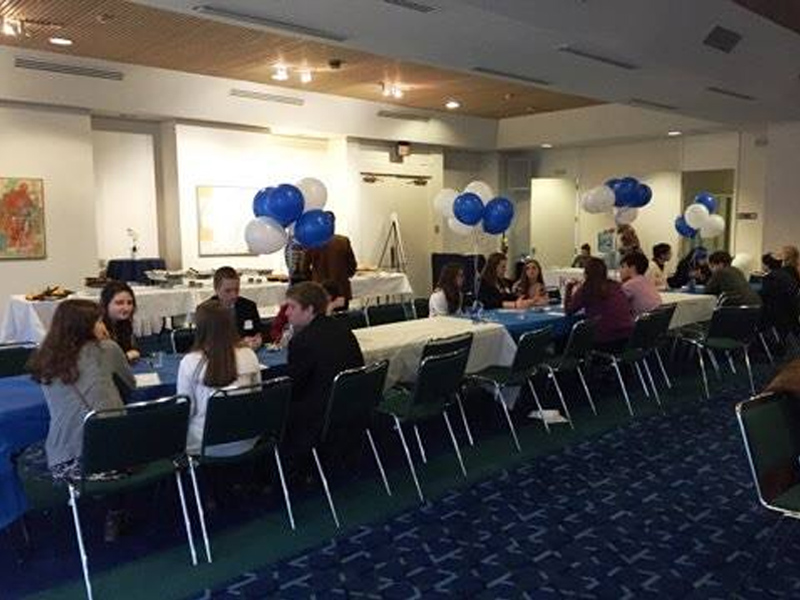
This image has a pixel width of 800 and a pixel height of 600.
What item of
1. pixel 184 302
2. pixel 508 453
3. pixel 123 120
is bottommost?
pixel 508 453

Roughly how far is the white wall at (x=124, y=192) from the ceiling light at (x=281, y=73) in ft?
6.25

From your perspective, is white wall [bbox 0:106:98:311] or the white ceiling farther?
white wall [bbox 0:106:98:311]

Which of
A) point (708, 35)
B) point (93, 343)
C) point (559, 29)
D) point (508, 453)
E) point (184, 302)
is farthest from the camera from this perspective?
point (184, 302)

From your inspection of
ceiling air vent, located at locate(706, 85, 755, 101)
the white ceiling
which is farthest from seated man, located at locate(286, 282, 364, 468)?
ceiling air vent, located at locate(706, 85, 755, 101)

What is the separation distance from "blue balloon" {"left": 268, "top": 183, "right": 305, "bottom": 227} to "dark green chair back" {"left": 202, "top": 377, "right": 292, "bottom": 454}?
2.97 metres

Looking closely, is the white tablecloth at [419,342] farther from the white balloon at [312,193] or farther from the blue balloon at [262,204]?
the white balloon at [312,193]

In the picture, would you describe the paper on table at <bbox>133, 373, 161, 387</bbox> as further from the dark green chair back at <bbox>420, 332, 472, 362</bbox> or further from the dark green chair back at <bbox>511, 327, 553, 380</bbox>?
the dark green chair back at <bbox>511, 327, 553, 380</bbox>

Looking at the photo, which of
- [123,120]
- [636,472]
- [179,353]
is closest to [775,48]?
[636,472]

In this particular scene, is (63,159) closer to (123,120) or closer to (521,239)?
(123,120)

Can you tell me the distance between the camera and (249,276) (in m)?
8.91

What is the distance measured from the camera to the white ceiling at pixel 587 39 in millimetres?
4789

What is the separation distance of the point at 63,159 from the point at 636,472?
7307mm

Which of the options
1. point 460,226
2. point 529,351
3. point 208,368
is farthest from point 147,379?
point 460,226

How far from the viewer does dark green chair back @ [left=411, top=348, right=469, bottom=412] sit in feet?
12.6
